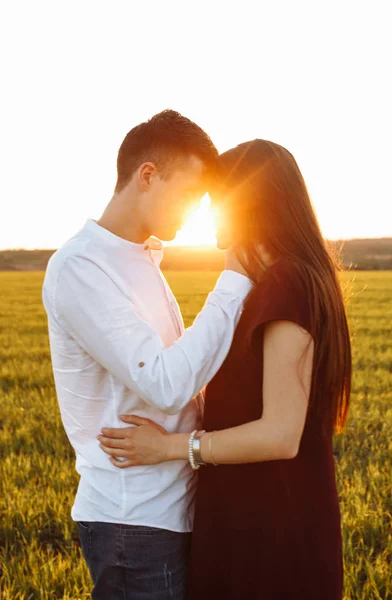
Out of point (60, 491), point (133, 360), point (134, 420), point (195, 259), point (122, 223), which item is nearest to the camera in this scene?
point (133, 360)

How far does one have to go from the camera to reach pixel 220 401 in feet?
5.87

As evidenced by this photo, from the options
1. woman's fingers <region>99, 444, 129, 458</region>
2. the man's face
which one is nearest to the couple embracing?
woman's fingers <region>99, 444, 129, 458</region>

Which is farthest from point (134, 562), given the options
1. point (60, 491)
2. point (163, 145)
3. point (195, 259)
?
point (195, 259)

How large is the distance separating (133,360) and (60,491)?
301 cm

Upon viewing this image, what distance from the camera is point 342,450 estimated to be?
5.30 meters

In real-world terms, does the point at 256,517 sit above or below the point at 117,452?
below

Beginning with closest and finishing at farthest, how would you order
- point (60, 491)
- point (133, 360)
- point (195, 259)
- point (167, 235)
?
point (133, 360) → point (167, 235) → point (60, 491) → point (195, 259)

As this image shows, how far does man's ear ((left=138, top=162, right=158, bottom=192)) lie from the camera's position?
1.95 meters

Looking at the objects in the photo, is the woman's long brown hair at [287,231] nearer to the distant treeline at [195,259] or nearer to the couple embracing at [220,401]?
the couple embracing at [220,401]

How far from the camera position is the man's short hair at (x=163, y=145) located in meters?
1.97

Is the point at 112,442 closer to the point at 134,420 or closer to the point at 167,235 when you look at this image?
the point at 134,420

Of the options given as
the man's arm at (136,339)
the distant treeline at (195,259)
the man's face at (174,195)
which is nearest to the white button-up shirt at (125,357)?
the man's arm at (136,339)

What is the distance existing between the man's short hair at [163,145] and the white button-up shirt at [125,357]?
0.27 metres

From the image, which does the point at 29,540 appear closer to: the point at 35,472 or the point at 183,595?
the point at 35,472
